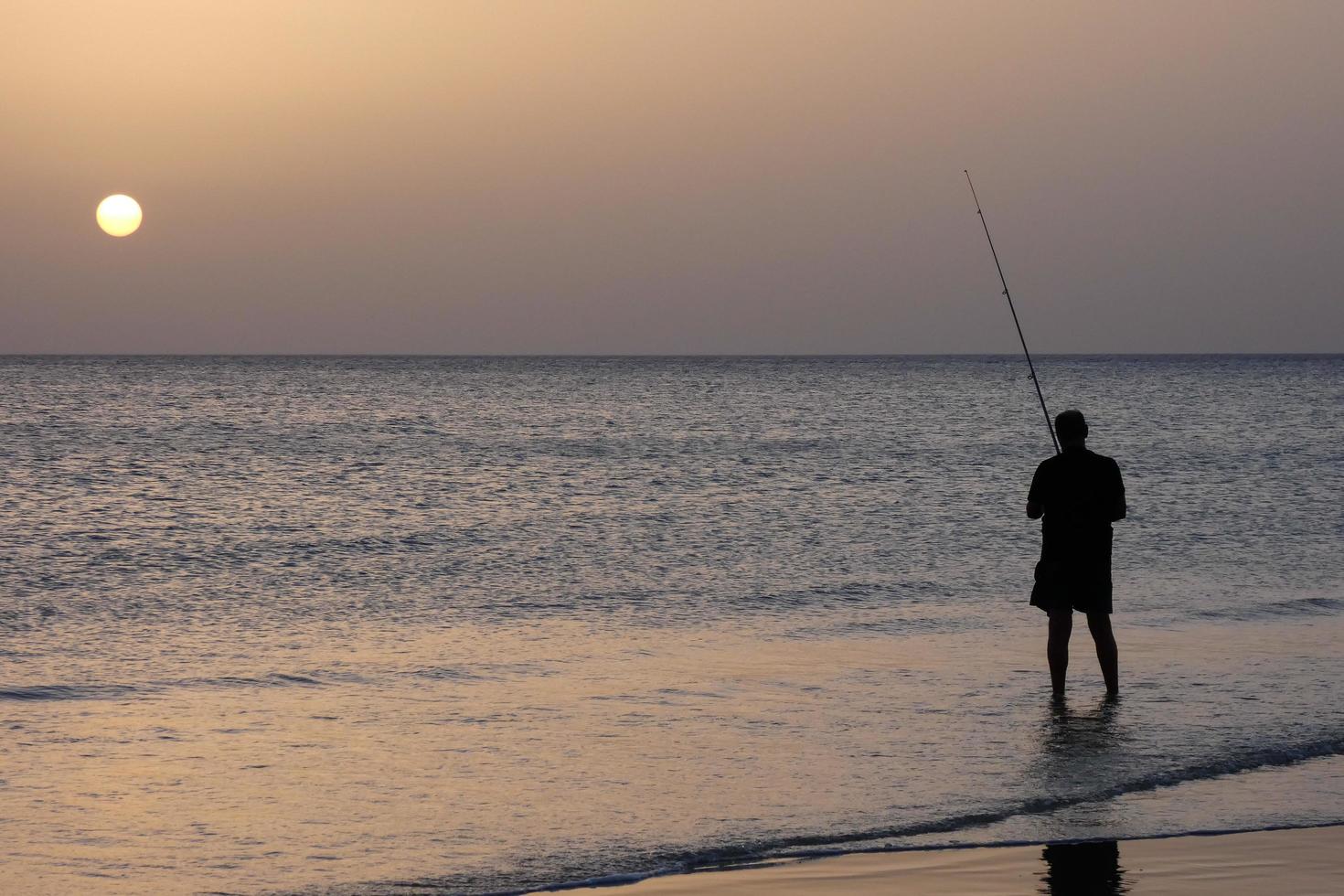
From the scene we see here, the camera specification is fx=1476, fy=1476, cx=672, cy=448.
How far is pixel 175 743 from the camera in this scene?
20.2 ft

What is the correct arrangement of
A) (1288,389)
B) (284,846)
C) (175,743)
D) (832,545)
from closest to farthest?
1. (284,846)
2. (175,743)
3. (832,545)
4. (1288,389)

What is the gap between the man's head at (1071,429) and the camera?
6.79 m

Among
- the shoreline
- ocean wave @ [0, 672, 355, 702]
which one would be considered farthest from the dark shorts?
ocean wave @ [0, 672, 355, 702]

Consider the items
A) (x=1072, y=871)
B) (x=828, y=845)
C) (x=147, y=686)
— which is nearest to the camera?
(x=1072, y=871)

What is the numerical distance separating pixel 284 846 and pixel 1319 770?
12.7 feet

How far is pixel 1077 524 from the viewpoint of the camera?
6.98 meters

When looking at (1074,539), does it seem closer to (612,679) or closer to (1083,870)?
(612,679)

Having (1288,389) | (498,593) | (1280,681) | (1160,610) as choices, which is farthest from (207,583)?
(1288,389)

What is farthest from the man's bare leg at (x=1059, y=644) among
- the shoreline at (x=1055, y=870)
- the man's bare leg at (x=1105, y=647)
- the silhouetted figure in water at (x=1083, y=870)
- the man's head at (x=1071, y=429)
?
the silhouetted figure in water at (x=1083, y=870)

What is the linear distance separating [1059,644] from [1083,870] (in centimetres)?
279

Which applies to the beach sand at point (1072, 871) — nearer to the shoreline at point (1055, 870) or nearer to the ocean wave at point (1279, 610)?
the shoreline at point (1055, 870)

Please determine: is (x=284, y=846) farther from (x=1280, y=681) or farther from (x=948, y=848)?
(x=1280, y=681)

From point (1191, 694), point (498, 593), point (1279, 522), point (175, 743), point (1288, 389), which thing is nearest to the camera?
point (175, 743)

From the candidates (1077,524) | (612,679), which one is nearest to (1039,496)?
(1077,524)
